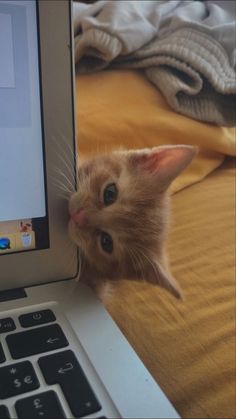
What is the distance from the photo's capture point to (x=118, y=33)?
948 mm

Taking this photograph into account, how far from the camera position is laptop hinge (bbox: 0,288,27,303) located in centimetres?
47

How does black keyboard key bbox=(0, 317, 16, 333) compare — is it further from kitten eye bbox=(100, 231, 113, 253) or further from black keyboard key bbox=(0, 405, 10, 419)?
kitten eye bbox=(100, 231, 113, 253)

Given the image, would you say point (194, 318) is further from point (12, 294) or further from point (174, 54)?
point (174, 54)

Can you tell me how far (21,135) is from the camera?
17.4 inches

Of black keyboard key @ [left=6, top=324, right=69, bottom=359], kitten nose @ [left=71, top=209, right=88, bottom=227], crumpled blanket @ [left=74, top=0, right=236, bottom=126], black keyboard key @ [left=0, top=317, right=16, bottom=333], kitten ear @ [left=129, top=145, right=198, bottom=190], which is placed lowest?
black keyboard key @ [left=6, top=324, right=69, bottom=359]

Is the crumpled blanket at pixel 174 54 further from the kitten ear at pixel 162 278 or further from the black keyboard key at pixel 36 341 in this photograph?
the black keyboard key at pixel 36 341

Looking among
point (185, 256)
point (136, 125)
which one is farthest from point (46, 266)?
point (136, 125)

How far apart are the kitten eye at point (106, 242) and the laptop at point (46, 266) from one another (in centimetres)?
16

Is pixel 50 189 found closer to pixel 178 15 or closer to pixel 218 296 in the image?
pixel 218 296

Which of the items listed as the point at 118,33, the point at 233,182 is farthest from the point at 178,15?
the point at 233,182

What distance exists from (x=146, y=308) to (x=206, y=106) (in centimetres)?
51

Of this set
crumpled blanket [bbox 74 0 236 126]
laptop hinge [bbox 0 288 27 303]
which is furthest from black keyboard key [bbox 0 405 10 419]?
crumpled blanket [bbox 74 0 236 126]

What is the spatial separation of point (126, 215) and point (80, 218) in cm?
8

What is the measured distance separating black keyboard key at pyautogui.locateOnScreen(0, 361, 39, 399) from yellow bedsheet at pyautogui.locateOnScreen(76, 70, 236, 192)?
0.49 meters
